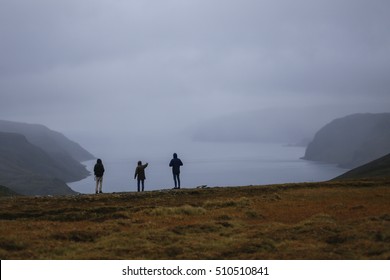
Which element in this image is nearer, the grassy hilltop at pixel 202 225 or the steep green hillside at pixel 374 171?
the grassy hilltop at pixel 202 225

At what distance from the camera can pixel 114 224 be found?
22812 mm

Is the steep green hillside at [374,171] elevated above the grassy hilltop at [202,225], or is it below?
above

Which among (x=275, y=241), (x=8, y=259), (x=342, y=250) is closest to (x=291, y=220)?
(x=275, y=241)

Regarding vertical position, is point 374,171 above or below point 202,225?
above

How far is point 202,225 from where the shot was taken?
71.5 ft

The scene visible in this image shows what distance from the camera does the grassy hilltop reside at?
16.4 metres

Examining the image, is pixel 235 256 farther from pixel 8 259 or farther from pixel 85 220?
pixel 85 220

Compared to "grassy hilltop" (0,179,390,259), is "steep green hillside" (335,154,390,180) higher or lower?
higher

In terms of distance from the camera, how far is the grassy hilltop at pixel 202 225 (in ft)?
53.9

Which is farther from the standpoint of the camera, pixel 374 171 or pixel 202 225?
pixel 374 171

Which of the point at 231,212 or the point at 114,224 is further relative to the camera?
the point at 231,212

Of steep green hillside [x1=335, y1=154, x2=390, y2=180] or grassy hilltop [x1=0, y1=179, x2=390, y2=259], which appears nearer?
grassy hilltop [x1=0, y1=179, x2=390, y2=259]

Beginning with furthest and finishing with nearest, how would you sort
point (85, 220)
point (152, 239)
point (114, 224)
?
point (85, 220) → point (114, 224) → point (152, 239)

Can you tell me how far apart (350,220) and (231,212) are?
7.57 metres
